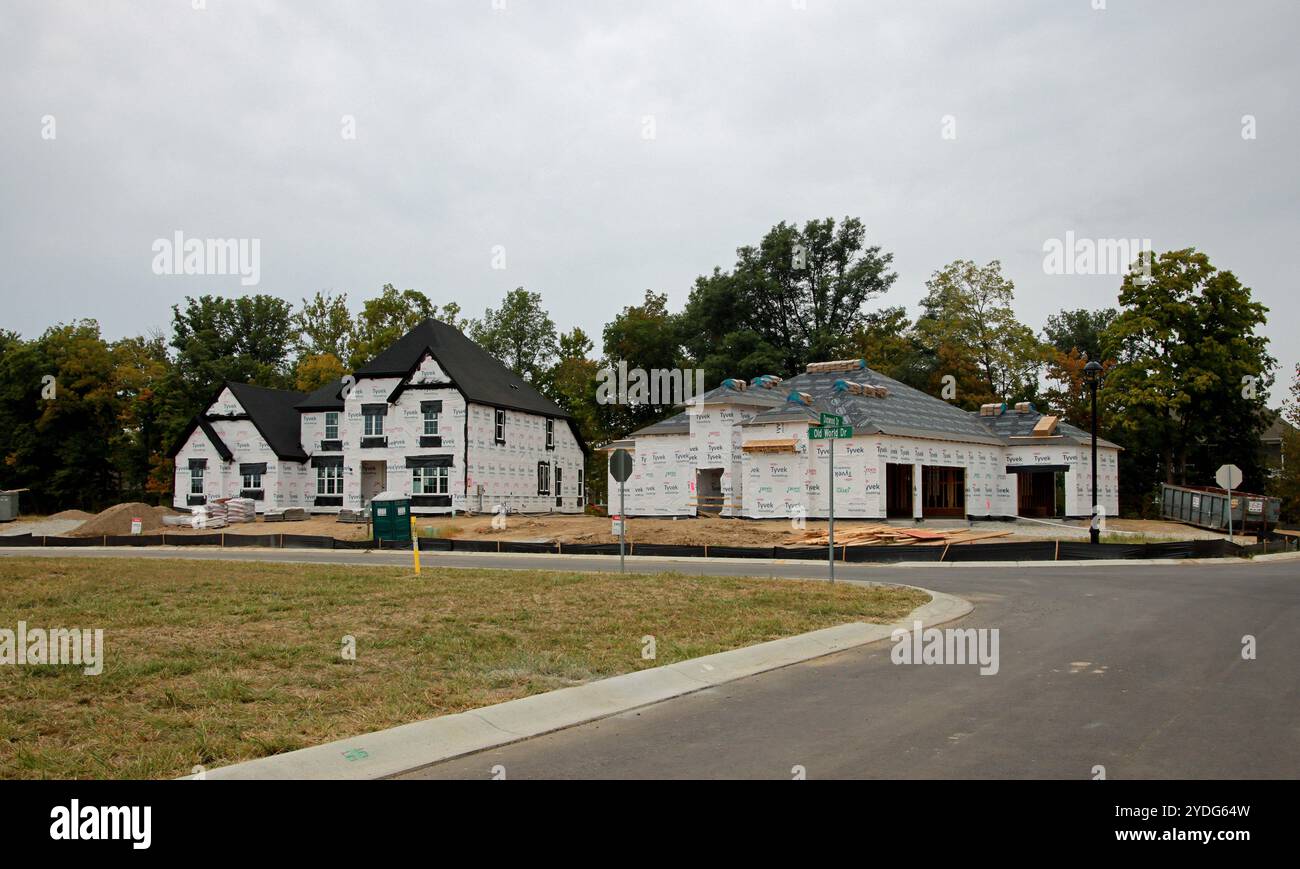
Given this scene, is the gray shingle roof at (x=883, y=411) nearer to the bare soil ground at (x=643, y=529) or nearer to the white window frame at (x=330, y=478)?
the bare soil ground at (x=643, y=529)

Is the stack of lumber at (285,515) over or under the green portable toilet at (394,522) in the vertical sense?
under

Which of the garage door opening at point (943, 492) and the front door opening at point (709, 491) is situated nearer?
the garage door opening at point (943, 492)

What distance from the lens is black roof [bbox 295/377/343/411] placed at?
56.9 meters

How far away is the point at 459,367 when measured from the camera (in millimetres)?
53125

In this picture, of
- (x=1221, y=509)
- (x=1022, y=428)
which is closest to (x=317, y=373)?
(x=1022, y=428)

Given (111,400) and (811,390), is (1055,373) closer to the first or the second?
(811,390)

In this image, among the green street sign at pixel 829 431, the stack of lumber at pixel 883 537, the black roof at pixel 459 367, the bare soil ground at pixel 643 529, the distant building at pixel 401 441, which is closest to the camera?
the green street sign at pixel 829 431

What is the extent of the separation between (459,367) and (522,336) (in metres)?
24.6

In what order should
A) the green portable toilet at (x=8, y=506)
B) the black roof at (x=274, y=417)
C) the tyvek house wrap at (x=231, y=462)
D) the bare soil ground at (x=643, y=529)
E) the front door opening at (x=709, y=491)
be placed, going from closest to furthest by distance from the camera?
1. the bare soil ground at (x=643, y=529)
2. the front door opening at (x=709, y=491)
3. the tyvek house wrap at (x=231, y=462)
4. the black roof at (x=274, y=417)
5. the green portable toilet at (x=8, y=506)

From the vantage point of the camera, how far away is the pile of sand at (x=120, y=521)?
47.2 m

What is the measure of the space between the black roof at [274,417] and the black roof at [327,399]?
3.27 ft

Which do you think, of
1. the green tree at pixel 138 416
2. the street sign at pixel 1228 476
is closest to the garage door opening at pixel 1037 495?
the street sign at pixel 1228 476

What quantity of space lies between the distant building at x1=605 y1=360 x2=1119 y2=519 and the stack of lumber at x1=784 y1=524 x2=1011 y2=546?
489 centimetres
